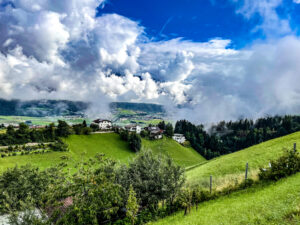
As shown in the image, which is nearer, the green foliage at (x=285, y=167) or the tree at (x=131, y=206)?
the tree at (x=131, y=206)

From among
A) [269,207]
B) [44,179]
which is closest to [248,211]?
[269,207]

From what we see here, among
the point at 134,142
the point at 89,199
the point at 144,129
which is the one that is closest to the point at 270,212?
the point at 89,199

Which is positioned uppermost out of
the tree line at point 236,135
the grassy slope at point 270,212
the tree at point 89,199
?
the grassy slope at point 270,212

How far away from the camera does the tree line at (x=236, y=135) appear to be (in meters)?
143

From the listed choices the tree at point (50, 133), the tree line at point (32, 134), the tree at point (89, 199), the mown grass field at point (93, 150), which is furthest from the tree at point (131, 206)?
the tree at point (50, 133)

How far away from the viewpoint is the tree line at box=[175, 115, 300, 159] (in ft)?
469

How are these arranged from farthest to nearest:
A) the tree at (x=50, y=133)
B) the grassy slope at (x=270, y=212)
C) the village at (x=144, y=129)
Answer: the village at (x=144, y=129), the tree at (x=50, y=133), the grassy slope at (x=270, y=212)

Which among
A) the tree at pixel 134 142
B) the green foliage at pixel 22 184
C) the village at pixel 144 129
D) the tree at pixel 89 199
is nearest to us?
the tree at pixel 89 199

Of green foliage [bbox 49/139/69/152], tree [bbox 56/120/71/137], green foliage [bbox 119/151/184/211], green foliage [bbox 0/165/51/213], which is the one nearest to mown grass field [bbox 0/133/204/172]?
green foliage [bbox 49/139/69/152]

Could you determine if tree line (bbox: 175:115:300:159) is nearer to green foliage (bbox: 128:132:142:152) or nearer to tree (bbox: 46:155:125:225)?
green foliage (bbox: 128:132:142:152)

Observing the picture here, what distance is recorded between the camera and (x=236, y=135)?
6934 inches

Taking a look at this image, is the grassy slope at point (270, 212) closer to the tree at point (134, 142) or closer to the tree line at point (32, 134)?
the tree at point (134, 142)

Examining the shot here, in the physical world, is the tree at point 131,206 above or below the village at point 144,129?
above

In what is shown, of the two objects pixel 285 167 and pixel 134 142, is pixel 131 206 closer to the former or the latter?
pixel 285 167
